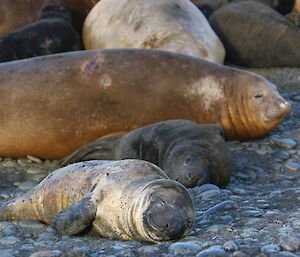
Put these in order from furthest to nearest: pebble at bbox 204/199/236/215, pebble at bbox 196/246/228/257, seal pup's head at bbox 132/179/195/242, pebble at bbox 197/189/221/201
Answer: pebble at bbox 197/189/221/201, pebble at bbox 204/199/236/215, seal pup's head at bbox 132/179/195/242, pebble at bbox 196/246/228/257

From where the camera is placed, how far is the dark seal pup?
6707 millimetres

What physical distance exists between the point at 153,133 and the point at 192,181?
601 millimetres

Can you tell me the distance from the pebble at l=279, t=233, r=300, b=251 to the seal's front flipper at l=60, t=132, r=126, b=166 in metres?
2.02

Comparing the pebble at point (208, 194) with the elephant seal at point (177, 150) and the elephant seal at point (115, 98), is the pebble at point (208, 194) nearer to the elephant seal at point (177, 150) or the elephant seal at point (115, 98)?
the elephant seal at point (177, 150)

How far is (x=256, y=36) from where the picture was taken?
24.7 ft

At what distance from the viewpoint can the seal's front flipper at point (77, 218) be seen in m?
3.12

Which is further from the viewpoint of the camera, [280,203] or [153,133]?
[153,133]

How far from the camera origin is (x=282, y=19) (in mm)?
7602

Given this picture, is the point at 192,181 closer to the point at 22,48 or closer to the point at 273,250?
the point at 273,250

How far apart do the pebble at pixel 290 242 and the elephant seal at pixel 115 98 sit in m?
2.31

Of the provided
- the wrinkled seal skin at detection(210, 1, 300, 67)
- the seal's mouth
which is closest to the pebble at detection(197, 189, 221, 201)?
the seal's mouth

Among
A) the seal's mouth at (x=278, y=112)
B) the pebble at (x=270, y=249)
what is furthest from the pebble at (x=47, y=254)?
the seal's mouth at (x=278, y=112)

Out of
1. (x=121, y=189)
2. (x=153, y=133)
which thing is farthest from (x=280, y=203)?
(x=153, y=133)

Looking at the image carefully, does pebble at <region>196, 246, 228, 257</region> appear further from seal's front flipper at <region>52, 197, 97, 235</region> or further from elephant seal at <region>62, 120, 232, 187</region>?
elephant seal at <region>62, 120, 232, 187</region>
